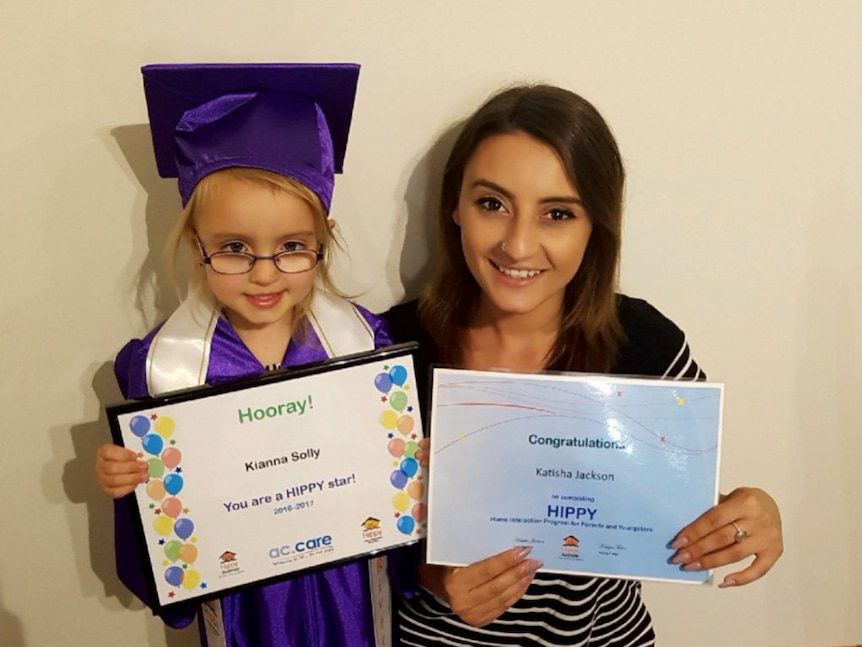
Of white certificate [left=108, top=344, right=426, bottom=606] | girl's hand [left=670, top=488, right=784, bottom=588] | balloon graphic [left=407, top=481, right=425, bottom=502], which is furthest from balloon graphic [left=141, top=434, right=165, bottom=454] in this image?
girl's hand [left=670, top=488, right=784, bottom=588]

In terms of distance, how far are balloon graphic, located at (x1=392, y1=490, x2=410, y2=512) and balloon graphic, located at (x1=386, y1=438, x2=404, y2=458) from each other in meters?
0.06

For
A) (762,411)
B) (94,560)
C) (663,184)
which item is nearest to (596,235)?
(663,184)

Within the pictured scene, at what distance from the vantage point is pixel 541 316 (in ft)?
4.08

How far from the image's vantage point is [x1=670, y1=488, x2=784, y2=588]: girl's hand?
39.2 inches

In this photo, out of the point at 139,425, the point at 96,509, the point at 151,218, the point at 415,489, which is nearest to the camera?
the point at 139,425

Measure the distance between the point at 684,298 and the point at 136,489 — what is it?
1.03 meters

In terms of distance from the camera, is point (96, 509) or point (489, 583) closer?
point (489, 583)

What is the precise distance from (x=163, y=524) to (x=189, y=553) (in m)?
0.06

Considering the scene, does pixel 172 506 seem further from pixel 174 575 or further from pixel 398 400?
pixel 398 400

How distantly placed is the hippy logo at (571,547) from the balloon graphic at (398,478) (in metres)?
0.24

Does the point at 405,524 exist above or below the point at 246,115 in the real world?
below

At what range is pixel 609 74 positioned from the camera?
1.24m

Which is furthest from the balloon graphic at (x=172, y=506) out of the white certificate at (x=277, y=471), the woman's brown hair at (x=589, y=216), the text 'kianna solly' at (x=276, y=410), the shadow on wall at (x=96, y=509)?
the woman's brown hair at (x=589, y=216)

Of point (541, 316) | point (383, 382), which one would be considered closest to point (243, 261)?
point (383, 382)
